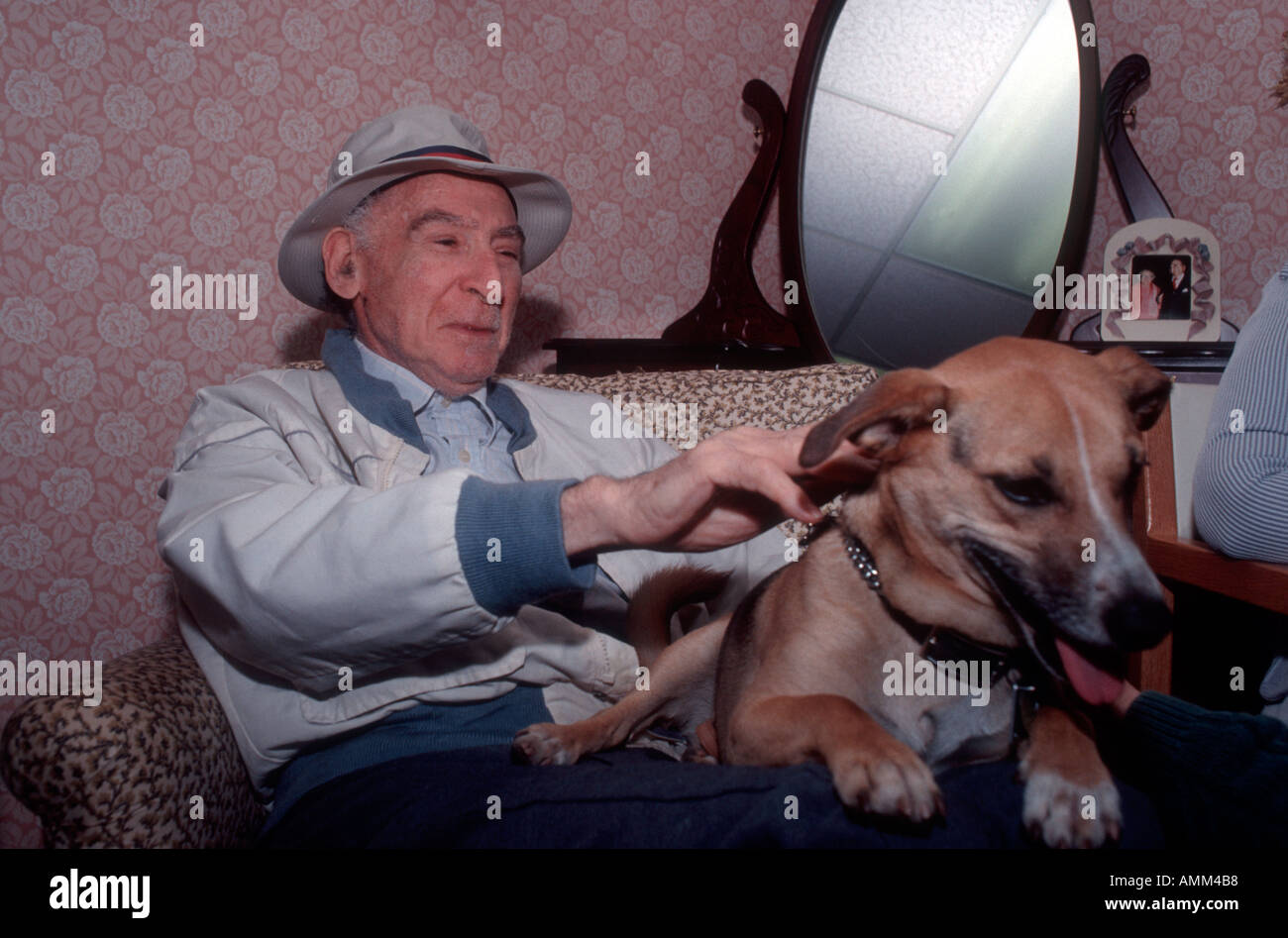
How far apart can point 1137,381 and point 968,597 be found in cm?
42

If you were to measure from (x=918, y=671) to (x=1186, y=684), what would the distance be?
1.23 metres

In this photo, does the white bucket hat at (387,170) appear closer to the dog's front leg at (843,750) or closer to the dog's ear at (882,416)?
the dog's ear at (882,416)

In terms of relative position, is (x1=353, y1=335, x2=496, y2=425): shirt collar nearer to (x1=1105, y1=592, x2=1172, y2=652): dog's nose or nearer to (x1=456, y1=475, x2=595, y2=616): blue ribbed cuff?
(x1=456, y1=475, x2=595, y2=616): blue ribbed cuff

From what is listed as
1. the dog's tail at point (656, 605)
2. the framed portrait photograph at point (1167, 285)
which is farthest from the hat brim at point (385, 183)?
the framed portrait photograph at point (1167, 285)

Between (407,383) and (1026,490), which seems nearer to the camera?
(1026,490)

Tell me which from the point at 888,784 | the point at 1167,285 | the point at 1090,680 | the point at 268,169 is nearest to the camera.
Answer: the point at 888,784

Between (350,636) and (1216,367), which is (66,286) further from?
(1216,367)

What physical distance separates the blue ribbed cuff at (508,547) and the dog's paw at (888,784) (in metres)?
0.42

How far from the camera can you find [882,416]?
106cm

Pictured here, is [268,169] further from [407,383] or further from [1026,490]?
[1026,490]

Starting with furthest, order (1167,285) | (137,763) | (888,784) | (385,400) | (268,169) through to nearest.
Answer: (1167,285) < (268,169) < (385,400) < (137,763) < (888,784)

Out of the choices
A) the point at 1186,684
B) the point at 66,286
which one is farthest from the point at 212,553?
the point at 1186,684

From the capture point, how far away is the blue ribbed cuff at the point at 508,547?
99cm

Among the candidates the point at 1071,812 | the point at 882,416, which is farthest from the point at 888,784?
the point at 882,416
